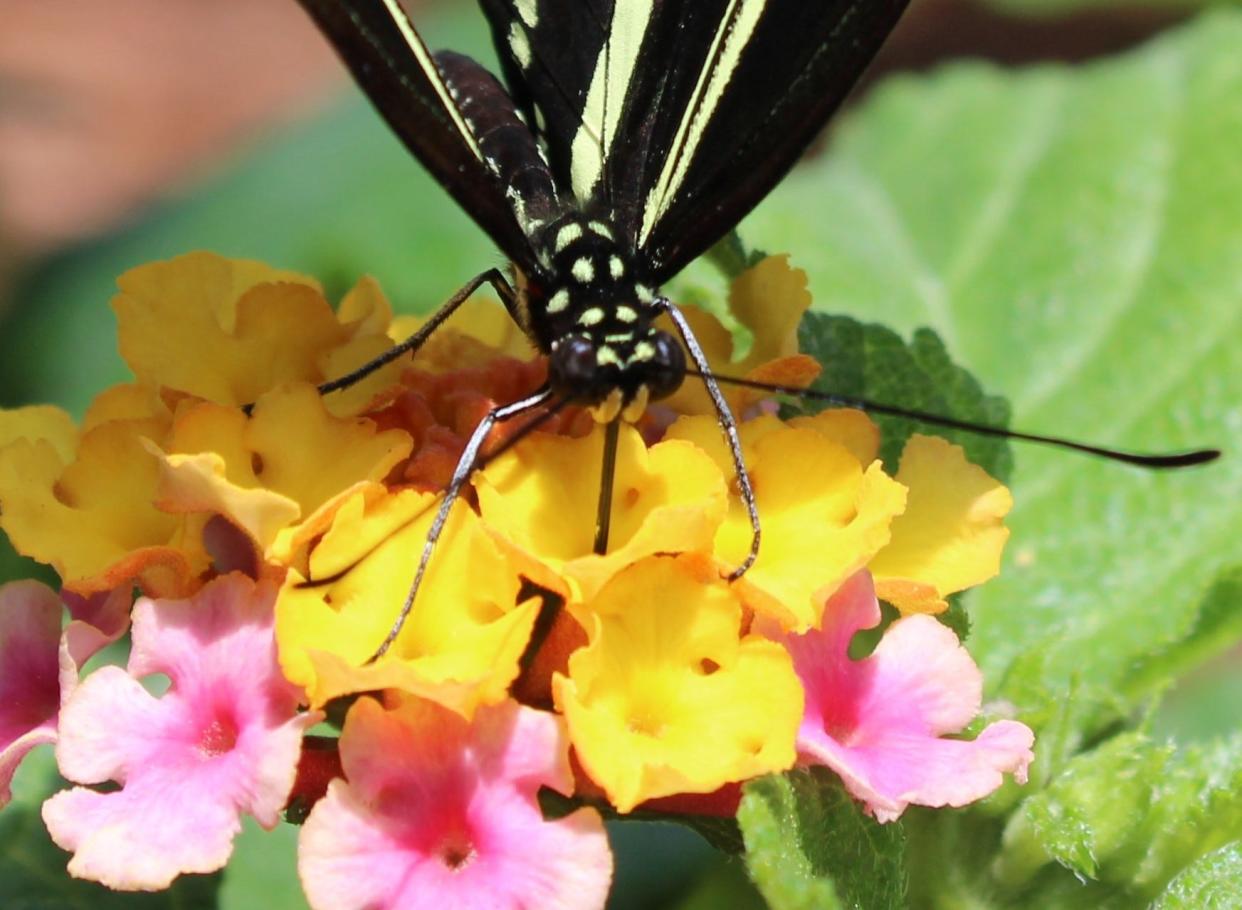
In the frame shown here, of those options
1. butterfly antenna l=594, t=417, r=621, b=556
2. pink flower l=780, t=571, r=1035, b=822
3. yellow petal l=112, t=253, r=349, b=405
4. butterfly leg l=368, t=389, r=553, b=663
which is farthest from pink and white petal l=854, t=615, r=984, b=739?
yellow petal l=112, t=253, r=349, b=405

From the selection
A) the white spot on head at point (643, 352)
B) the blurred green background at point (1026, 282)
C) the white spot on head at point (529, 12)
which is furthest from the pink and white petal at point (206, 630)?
the white spot on head at point (529, 12)

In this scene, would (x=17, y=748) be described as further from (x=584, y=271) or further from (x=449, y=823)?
(x=584, y=271)

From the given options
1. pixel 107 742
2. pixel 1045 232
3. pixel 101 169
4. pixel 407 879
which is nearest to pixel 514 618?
pixel 407 879

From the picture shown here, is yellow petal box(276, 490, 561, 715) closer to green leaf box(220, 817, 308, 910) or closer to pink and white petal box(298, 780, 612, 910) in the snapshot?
pink and white petal box(298, 780, 612, 910)

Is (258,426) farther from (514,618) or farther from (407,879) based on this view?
(407,879)

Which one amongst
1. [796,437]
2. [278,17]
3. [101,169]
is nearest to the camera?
[796,437]

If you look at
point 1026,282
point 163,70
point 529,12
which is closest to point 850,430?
point 529,12
